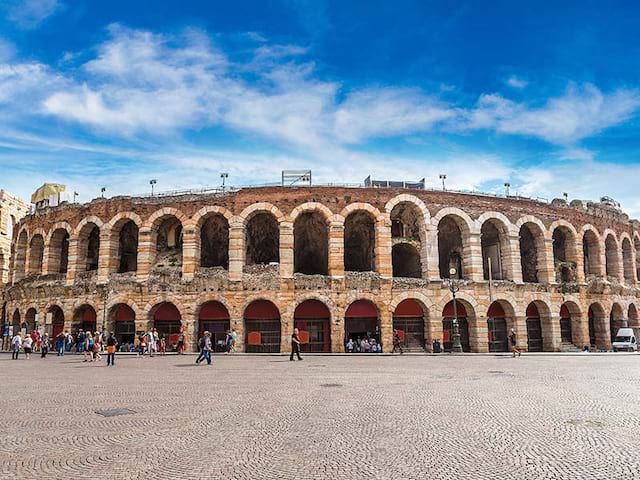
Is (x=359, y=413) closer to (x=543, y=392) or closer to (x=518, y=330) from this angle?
(x=543, y=392)

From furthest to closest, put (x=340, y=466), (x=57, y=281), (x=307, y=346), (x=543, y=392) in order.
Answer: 1. (x=57, y=281)
2. (x=307, y=346)
3. (x=543, y=392)
4. (x=340, y=466)

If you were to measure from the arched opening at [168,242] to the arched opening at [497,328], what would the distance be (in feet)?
64.6

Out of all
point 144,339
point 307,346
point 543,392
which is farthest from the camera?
point 307,346

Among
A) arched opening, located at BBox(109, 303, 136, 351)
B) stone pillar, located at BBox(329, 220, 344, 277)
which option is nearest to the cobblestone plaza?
stone pillar, located at BBox(329, 220, 344, 277)

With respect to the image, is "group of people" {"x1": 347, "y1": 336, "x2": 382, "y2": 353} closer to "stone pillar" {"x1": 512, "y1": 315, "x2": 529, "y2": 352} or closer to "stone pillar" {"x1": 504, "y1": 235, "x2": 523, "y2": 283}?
"stone pillar" {"x1": 512, "y1": 315, "x2": 529, "y2": 352}

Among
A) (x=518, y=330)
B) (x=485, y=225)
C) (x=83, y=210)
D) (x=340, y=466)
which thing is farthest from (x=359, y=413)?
(x=83, y=210)

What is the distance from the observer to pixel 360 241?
1302 inches

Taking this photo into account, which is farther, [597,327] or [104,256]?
[597,327]

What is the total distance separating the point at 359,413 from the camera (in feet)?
28.4

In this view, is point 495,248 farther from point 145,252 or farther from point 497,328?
point 145,252

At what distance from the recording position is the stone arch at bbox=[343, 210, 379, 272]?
30523 millimetres

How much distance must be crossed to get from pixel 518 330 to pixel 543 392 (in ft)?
64.3

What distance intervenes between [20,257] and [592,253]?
41734mm

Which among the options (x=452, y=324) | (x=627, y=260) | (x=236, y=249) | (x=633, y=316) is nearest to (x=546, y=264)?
(x=452, y=324)
